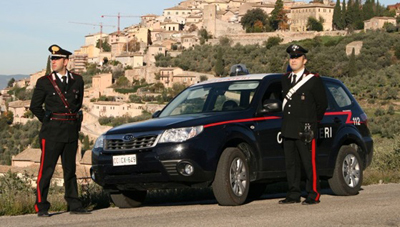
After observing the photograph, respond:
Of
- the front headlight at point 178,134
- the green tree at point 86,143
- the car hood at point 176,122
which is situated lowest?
the green tree at point 86,143

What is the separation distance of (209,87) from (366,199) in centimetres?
254

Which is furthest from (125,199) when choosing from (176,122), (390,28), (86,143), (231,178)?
(390,28)

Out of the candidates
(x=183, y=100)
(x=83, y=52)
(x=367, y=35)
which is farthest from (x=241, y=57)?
(x=183, y=100)

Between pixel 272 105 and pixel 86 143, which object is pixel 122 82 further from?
pixel 272 105

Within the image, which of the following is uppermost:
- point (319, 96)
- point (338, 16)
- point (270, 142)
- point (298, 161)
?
point (338, 16)

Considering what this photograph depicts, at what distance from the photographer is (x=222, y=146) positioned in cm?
1012

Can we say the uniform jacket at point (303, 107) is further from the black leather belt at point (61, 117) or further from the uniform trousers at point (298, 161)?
the black leather belt at point (61, 117)

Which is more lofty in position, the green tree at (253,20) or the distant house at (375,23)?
the green tree at (253,20)

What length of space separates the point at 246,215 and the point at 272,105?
80.5 inches

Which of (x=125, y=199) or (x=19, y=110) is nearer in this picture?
(x=125, y=199)

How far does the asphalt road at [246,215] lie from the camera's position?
8.40m

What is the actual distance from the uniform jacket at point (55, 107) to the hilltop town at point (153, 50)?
314 feet

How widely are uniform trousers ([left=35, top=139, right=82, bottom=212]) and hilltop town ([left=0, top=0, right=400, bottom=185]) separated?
9561 centimetres

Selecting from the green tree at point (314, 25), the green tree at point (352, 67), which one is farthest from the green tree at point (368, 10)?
the green tree at point (352, 67)
